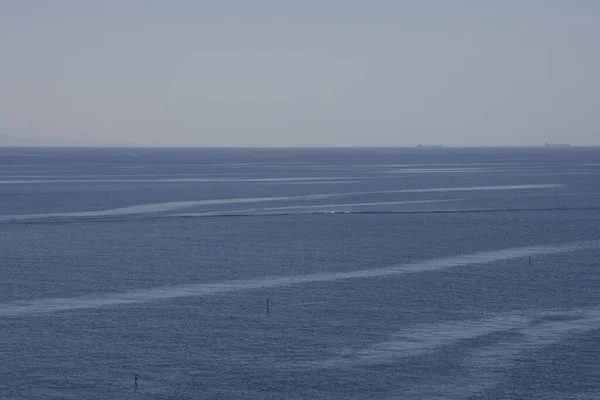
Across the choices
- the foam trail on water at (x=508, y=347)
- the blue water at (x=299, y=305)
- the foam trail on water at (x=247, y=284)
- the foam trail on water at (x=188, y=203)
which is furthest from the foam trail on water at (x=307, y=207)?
the foam trail on water at (x=508, y=347)

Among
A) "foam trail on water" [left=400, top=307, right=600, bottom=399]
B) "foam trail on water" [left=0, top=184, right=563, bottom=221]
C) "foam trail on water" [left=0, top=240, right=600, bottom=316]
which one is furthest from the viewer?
"foam trail on water" [left=0, top=184, right=563, bottom=221]

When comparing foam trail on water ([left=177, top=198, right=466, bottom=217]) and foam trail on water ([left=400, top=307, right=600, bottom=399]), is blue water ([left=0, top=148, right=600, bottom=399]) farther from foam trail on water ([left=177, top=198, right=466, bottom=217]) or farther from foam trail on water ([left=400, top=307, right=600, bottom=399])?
foam trail on water ([left=177, top=198, right=466, bottom=217])

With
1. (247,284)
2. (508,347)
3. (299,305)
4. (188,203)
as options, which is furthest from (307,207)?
(508,347)

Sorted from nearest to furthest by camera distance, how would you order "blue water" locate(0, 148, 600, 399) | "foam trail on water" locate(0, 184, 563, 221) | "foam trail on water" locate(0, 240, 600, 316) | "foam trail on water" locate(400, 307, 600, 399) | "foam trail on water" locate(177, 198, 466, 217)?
"foam trail on water" locate(400, 307, 600, 399) < "blue water" locate(0, 148, 600, 399) < "foam trail on water" locate(0, 240, 600, 316) < "foam trail on water" locate(0, 184, 563, 221) < "foam trail on water" locate(177, 198, 466, 217)

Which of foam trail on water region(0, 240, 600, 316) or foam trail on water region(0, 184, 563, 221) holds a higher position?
foam trail on water region(0, 184, 563, 221)

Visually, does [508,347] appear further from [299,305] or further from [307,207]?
[307,207]

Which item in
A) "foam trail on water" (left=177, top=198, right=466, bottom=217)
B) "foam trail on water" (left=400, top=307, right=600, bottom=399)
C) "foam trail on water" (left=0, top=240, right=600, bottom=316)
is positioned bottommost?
"foam trail on water" (left=400, top=307, right=600, bottom=399)

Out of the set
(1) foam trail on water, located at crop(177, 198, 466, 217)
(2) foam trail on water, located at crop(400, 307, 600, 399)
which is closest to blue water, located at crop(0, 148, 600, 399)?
(2) foam trail on water, located at crop(400, 307, 600, 399)

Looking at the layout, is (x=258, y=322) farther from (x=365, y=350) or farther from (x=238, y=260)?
(x=238, y=260)
